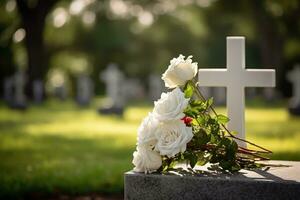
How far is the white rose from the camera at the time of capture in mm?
3895

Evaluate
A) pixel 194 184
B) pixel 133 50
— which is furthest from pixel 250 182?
pixel 133 50

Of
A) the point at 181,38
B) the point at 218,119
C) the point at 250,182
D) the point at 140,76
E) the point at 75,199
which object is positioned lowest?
the point at 75,199

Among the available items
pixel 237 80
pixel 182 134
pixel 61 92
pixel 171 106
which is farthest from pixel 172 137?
pixel 61 92

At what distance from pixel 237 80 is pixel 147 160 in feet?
3.42

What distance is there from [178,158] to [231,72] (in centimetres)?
90

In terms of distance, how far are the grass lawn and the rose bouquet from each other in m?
2.67

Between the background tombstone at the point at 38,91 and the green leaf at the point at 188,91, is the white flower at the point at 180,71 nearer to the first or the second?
the green leaf at the point at 188,91

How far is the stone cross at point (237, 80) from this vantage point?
14.7 ft

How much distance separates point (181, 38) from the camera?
139 feet

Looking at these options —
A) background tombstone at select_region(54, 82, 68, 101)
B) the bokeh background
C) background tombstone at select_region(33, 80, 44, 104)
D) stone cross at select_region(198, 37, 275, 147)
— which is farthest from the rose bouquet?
background tombstone at select_region(54, 82, 68, 101)

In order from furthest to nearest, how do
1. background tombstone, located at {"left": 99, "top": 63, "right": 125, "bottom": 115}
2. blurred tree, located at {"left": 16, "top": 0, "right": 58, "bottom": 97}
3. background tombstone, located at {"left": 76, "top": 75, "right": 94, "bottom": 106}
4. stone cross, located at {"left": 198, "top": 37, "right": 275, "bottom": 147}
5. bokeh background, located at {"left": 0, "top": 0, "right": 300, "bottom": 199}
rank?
blurred tree, located at {"left": 16, "top": 0, "right": 58, "bottom": 97}, background tombstone, located at {"left": 76, "top": 75, "right": 94, "bottom": 106}, background tombstone, located at {"left": 99, "top": 63, "right": 125, "bottom": 115}, bokeh background, located at {"left": 0, "top": 0, "right": 300, "bottom": 199}, stone cross, located at {"left": 198, "top": 37, "right": 275, "bottom": 147}

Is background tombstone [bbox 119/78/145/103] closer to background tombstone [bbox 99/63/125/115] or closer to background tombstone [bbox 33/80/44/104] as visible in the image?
background tombstone [bbox 33/80/44/104]

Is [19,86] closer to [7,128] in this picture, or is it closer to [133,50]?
[7,128]

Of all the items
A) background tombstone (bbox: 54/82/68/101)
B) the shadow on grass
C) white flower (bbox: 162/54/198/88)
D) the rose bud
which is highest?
background tombstone (bbox: 54/82/68/101)
